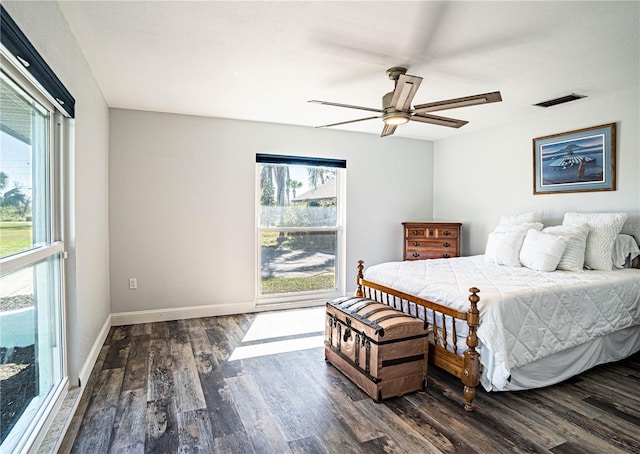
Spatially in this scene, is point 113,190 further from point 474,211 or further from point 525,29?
point 474,211

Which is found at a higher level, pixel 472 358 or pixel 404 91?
pixel 404 91

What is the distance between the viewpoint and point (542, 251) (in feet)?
11.1

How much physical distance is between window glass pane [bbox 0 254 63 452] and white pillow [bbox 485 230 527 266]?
3789mm

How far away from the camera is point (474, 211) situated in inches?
199

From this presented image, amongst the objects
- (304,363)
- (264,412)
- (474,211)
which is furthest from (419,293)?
(474,211)

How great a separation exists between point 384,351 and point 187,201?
2.93 metres

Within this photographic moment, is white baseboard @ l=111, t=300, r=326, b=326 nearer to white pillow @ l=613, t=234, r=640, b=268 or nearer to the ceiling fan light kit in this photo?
the ceiling fan light kit

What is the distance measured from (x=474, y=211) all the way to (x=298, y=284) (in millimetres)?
2621

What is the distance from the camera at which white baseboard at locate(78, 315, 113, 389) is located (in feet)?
8.32

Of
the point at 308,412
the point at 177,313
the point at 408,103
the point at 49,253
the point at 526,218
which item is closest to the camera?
the point at 49,253

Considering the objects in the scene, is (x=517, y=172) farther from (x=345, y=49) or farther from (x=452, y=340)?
(x=345, y=49)

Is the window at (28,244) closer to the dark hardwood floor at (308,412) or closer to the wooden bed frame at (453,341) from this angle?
the dark hardwood floor at (308,412)

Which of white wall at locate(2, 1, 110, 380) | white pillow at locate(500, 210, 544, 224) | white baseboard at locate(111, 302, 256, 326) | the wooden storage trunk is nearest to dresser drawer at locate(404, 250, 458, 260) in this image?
white pillow at locate(500, 210, 544, 224)

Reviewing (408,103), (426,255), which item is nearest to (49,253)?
(408,103)
